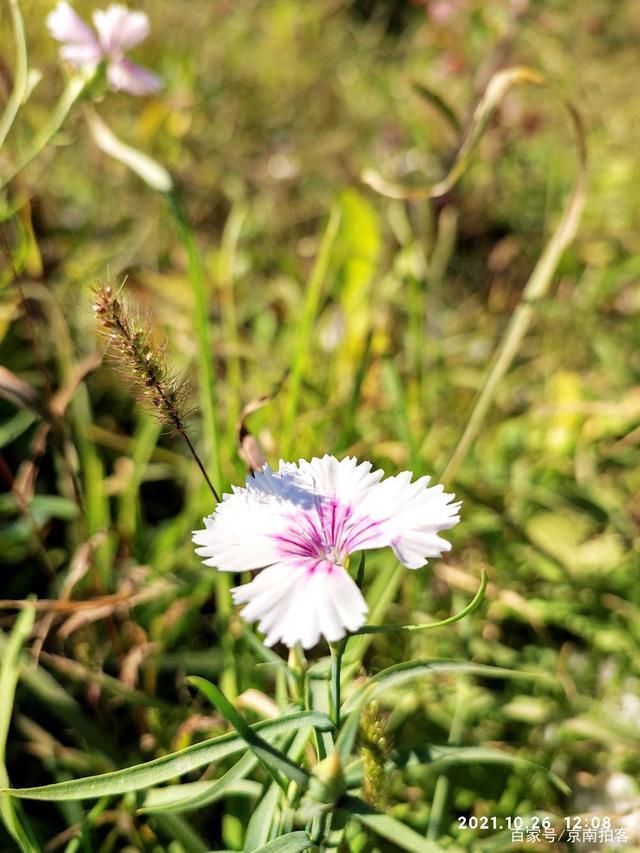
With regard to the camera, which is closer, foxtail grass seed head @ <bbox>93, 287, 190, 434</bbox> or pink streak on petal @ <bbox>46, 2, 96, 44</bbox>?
foxtail grass seed head @ <bbox>93, 287, 190, 434</bbox>

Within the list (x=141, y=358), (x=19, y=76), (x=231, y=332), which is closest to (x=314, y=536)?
(x=141, y=358)

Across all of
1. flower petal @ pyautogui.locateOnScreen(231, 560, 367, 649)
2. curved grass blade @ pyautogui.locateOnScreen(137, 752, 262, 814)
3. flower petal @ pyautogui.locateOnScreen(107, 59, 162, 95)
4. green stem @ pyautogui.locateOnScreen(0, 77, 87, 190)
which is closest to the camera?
flower petal @ pyautogui.locateOnScreen(231, 560, 367, 649)

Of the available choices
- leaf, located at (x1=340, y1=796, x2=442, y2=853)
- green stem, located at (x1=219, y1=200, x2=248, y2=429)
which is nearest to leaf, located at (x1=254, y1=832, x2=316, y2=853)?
leaf, located at (x1=340, y1=796, x2=442, y2=853)

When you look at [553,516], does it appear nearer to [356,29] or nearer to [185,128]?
[185,128]

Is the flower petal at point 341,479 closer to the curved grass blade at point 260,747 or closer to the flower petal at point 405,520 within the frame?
the flower petal at point 405,520

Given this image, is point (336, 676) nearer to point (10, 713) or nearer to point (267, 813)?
point (267, 813)

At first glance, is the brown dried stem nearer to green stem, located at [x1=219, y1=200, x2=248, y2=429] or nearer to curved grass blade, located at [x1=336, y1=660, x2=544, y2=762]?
curved grass blade, located at [x1=336, y1=660, x2=544, y2=762]

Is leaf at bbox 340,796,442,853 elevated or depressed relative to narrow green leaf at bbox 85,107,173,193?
depressed
